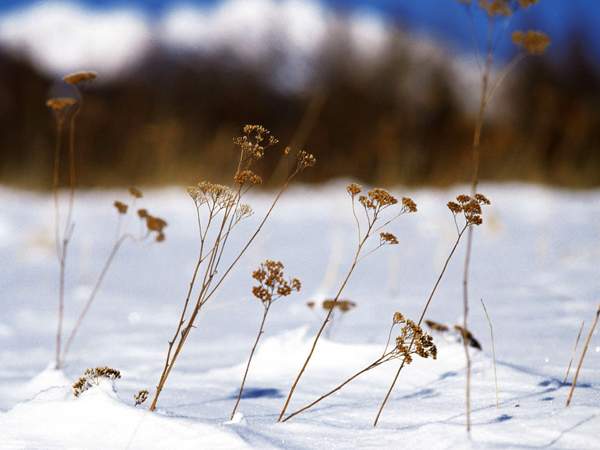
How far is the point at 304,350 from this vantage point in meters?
1.98

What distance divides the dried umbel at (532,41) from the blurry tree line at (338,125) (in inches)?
166

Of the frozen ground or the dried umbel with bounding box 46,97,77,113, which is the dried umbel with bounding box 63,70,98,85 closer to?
the dried umbel with bounding box 46,97,77,113

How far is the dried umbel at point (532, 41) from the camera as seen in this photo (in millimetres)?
1471

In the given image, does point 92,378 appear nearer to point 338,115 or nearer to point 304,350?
point 304,350

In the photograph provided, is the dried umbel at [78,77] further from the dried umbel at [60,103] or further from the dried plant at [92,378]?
the dried plant at [92,378]

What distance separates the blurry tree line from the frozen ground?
229cm

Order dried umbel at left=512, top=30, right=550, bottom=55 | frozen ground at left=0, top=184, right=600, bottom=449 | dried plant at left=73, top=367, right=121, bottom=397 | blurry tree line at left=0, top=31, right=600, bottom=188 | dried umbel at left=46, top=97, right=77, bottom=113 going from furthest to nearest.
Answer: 1. blurry tree line at left=0, top=31, right=600, bottom=188
2. dried umbel at left=46, top=97, right=77, bottom=113
3. dried umbel at left=512, top=30, right=550, bottom=55
4. dried plant at left=73, top=367, right=121, bottom=397
5. frozen ground at left=0, top=184, right=600, bottom=449

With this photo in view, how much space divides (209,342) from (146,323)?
48 centimetres

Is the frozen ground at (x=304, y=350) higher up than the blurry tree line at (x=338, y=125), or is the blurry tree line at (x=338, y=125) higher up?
the blurry tree line at (x=338, y=125)

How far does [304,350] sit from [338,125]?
11480 millimetres

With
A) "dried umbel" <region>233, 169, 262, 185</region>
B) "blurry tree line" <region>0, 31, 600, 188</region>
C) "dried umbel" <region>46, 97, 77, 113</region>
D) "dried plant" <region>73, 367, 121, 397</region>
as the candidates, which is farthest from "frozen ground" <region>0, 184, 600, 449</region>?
"blurry tree line" <region>0, 31, 600, 188</region>

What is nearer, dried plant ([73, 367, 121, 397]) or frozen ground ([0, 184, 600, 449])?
frozen ground ([0, 184, 600, 449])

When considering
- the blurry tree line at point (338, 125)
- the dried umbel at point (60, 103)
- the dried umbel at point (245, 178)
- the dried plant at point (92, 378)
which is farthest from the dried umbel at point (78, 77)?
the blurry tree line at point (338, 125)

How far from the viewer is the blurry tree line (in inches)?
350
